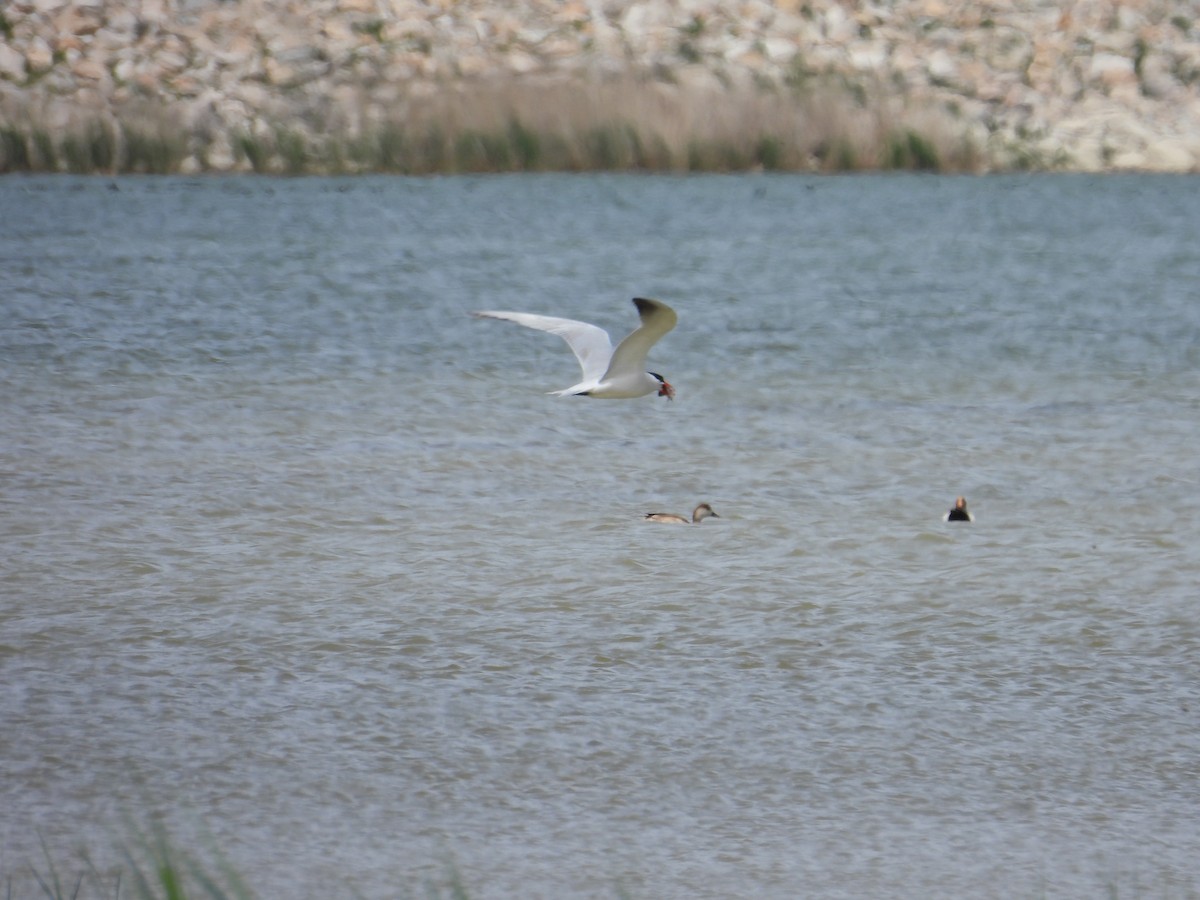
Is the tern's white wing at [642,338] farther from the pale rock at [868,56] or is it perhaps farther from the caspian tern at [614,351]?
the pale rock at [868,56]

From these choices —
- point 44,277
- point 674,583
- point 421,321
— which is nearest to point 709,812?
point 674,583

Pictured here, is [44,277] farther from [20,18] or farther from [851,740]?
[20,18]

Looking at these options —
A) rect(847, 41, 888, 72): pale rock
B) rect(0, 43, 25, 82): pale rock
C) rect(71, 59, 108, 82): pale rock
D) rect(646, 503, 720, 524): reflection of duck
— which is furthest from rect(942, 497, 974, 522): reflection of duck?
rect(0, 43, 25, 82): pale rock

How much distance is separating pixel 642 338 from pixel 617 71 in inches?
1076

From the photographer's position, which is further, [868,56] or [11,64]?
[11,64]

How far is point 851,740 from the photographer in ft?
18.4

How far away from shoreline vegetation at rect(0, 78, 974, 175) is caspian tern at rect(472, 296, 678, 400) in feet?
69.7

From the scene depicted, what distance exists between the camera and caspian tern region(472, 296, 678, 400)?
761cm

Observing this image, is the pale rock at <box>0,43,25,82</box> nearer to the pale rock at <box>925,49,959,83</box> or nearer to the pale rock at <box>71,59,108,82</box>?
the pale rock at <box>71,59,108,82</box>

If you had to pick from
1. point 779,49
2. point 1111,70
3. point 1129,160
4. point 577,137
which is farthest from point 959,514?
point 779,49

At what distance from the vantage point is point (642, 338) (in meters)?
7.86

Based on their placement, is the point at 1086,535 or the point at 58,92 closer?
the point at 1086,535

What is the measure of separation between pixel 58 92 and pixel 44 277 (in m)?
18.6

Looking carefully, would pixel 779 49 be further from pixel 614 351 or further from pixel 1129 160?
pixel 614 351
